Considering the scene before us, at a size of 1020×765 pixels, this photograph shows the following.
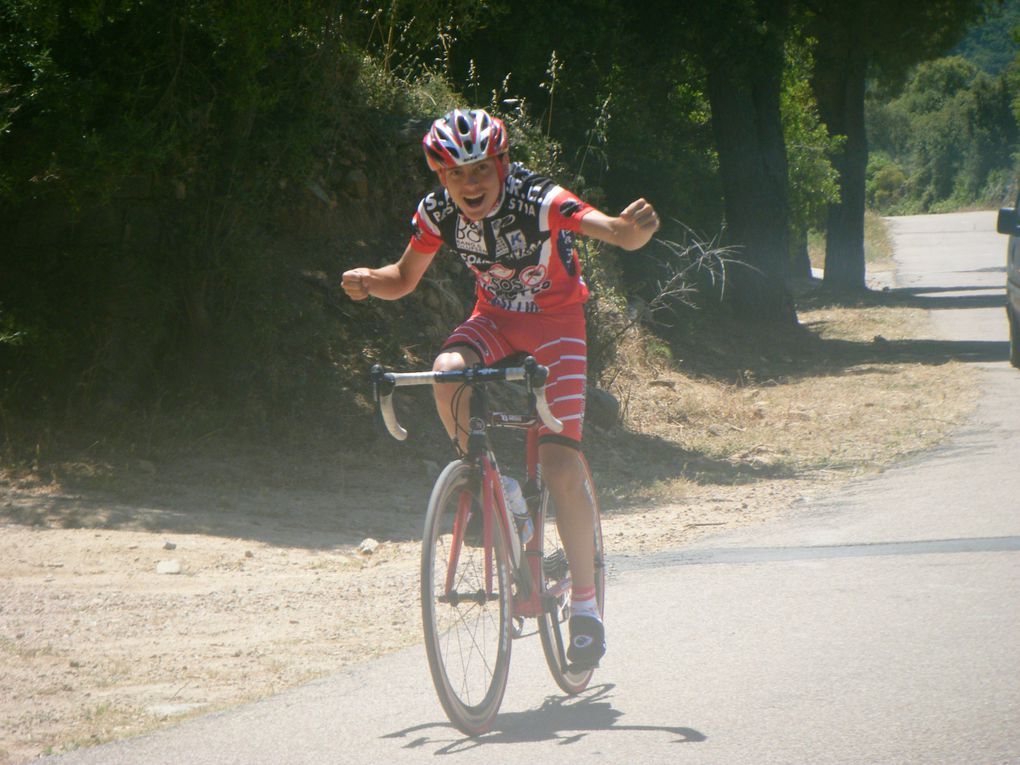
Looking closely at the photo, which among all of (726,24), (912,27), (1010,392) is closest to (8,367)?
(1010,392)

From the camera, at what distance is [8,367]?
9.17 meters

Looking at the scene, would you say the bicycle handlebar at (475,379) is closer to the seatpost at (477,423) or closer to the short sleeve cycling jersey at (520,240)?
the seatpost at (477,423)

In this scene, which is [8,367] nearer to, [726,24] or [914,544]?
[914,544]

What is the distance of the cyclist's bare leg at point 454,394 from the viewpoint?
14.4ft

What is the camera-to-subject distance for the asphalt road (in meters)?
4.14

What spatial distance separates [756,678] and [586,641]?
2.26 ft

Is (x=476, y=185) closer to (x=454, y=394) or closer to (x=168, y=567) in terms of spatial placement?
(x=454, y=394)

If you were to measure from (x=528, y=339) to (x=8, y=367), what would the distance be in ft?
→ 18.9

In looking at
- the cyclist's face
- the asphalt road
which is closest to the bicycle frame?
the asphalt road

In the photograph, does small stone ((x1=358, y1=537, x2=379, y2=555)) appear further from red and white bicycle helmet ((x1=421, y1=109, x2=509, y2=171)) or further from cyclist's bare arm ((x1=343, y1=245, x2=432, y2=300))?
red and white bicycle helmet ((x1=421, y1=109, x2=509, y2=171))

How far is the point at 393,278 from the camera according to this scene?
4.84 m

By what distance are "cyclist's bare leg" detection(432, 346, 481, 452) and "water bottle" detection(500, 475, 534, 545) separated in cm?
20

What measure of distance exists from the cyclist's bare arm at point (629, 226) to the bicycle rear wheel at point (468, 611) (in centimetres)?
89

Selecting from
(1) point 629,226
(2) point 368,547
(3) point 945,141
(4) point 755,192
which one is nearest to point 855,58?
(4) point 755,192
